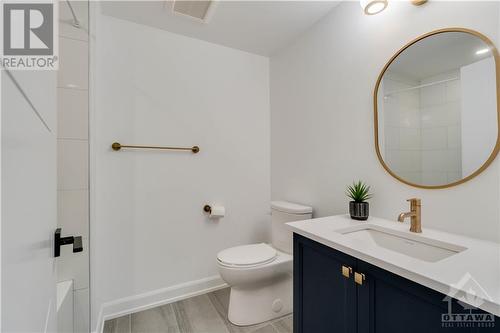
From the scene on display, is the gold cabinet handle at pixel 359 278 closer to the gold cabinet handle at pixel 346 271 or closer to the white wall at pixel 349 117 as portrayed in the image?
the gold cabinet handle at pixel 346 271

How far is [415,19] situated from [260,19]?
1103 mm

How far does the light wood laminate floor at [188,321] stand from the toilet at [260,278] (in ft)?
0.21

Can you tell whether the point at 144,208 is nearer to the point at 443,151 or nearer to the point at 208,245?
the point at 208,245

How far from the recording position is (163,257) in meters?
2.00

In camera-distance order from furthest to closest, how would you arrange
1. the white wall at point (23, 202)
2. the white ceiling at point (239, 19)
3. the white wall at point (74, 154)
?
1. the white ceiling at point (239, 19)
2. the white wall at point (74, 154)
3. the white wall at point (23, 202)

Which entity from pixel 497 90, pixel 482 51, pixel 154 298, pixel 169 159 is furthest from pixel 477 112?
pixel 154 298

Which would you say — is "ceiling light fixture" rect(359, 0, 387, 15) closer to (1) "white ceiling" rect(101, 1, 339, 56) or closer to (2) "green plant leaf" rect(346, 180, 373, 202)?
(1) "white ceiling" rect(101, 1, 339, 56)

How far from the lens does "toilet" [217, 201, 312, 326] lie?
5.35ft

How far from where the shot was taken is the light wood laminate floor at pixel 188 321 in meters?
1.64

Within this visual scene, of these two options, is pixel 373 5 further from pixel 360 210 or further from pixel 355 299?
pixel 355 299

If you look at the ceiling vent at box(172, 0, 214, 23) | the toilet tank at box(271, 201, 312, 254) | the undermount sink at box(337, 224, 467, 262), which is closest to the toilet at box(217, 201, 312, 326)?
the toilet tank at box(271, 201, 312, 254)

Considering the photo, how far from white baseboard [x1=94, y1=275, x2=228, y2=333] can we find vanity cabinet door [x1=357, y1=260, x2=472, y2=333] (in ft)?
5.00

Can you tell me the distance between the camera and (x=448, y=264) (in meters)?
0.81

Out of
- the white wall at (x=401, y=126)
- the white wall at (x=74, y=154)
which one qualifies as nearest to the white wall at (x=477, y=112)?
the white wall at (x=401, y=126)
